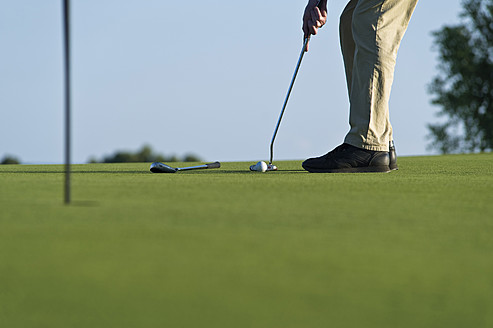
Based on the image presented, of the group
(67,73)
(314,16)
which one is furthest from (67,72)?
(314,16)

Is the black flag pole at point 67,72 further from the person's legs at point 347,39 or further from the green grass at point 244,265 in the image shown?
the person's legs at point 347,39

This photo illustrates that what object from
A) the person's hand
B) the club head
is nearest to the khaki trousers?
the person's hand

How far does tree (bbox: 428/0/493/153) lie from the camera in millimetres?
21609

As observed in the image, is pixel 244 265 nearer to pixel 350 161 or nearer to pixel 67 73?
pixel 67 73

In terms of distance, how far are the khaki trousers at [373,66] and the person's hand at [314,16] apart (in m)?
0.44

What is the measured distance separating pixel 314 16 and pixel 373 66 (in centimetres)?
71

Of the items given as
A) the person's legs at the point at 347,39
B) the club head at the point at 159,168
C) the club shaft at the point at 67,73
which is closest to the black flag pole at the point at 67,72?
the club shaft at the point at 67,73

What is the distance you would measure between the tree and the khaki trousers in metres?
19.0

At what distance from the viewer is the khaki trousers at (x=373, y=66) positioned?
386cm

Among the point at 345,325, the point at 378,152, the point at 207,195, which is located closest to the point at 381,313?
the point at 345,325

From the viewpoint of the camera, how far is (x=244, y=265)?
1.08 m

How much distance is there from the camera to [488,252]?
1.24m

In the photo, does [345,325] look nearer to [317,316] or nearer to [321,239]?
[317,316]

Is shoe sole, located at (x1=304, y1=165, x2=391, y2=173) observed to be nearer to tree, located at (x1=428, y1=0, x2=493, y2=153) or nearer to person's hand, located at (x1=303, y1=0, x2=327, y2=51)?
person's hand, located at (x1=303, y1=0, x2=327, y2=51)
